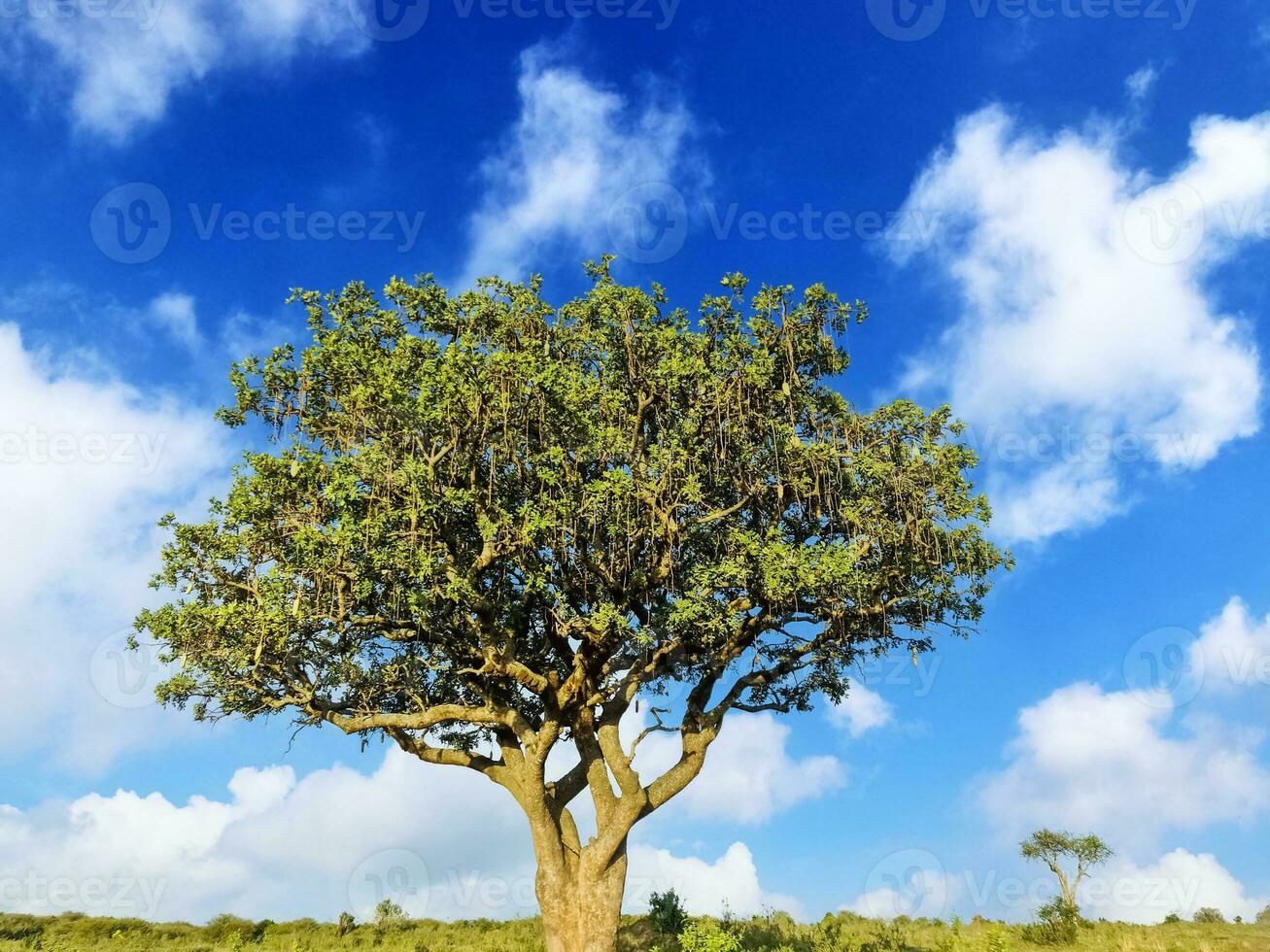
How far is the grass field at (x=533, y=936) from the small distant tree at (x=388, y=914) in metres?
0.36

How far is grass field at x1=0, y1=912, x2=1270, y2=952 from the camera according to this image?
84.3ft

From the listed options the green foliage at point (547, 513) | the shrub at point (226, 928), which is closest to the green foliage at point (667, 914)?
the green foliage at point (547, 513)

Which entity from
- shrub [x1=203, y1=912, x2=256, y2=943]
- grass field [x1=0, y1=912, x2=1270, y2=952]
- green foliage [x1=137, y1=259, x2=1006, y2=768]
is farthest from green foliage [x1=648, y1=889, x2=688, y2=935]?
shrub [x1=203, y1=912, x2=256, y2=943]

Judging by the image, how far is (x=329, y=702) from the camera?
22484 millimetres

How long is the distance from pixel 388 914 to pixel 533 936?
831 centimetres

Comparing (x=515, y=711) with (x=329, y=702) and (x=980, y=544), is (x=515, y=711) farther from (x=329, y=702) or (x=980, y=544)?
(x=980, y=544)

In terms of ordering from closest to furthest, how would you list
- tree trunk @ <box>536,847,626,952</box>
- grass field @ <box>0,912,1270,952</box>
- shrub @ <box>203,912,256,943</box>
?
tree trunk @ <box>536,847,626,952</box> < grass field @ <box>0,912,1270,952</box> < shrub @ <box>203,912,256,943</box>

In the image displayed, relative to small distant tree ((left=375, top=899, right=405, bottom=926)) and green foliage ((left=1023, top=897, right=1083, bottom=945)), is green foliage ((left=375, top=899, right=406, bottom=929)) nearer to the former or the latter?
small distant tree ((left=375, top=899, right=405, bottom=926))

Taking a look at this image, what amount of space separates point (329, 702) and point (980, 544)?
17.7m

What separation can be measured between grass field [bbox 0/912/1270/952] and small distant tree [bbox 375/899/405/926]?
36cm

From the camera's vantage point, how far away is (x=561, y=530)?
20375mm

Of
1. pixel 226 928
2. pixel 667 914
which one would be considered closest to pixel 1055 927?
pixel 667 914

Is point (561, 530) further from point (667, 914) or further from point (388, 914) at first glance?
point (388, 914)

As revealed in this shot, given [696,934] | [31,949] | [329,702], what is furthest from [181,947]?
[696,934]
